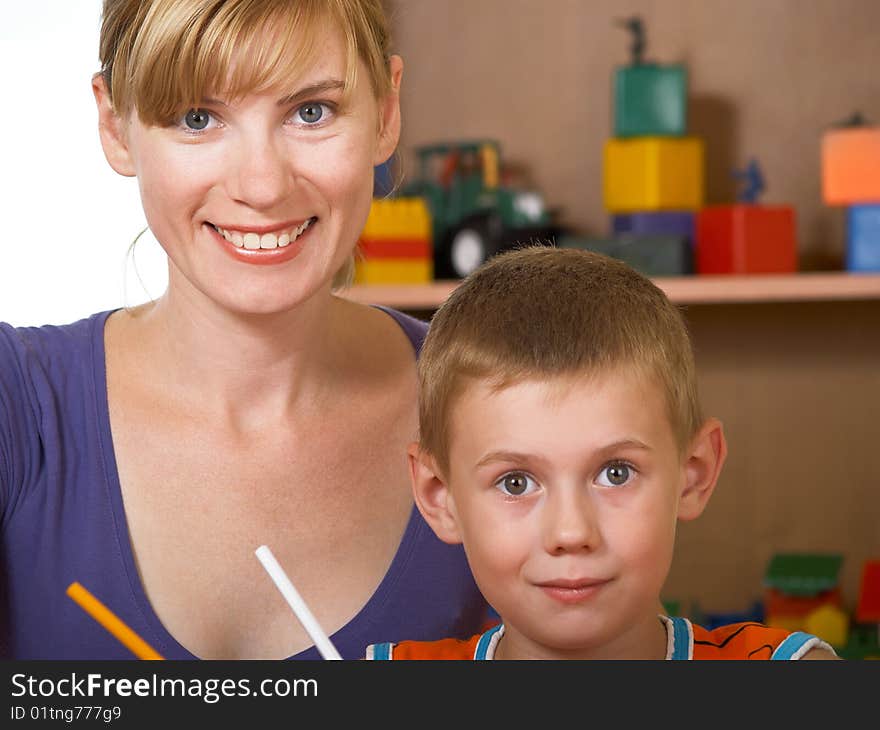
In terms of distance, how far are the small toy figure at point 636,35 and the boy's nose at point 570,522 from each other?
168 centimetres

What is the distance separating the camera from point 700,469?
2.84 ft

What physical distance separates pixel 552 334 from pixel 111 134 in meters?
0.47

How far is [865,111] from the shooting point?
234cm

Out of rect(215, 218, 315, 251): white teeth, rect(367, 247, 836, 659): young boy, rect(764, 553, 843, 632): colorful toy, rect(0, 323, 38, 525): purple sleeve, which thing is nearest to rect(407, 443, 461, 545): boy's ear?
rect(367, 247, 836, 659): young boy

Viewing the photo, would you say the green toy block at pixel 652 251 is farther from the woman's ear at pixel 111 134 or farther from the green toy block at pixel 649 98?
the woman's ear at pixel 111 134

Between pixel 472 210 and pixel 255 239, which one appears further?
pixel 472 210

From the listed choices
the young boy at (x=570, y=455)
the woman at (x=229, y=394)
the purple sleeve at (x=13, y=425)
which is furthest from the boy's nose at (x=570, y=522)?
the purple sleeve at (x=13, y=425)

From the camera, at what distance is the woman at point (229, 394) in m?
0.97

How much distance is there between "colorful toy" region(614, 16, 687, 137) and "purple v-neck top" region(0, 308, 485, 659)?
1.32 meters

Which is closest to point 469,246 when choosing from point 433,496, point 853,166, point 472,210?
point 472,210

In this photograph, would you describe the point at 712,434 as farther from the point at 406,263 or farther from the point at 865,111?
the point at 865,111

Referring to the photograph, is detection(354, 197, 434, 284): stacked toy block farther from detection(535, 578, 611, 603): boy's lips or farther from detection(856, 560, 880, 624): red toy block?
detection(535, 578, 611, 603): boy's lips

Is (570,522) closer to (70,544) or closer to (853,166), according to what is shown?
(70,544)

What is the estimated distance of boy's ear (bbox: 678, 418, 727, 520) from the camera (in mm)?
853
